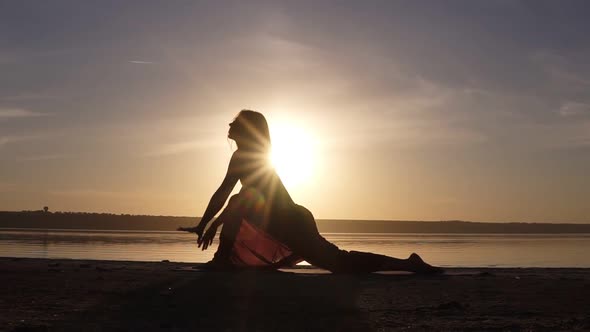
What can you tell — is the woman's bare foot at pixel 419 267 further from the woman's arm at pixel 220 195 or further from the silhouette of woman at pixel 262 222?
the woman's arm at pixel 220 195

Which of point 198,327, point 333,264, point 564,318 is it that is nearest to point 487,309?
point 564,318

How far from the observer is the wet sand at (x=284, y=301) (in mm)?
5066

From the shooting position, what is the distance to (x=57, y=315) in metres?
5.39

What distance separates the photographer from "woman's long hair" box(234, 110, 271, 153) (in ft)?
29.8

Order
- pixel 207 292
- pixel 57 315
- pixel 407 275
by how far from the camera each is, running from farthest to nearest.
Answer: pixel 407 275
pixel 207 292
pixel 57 315

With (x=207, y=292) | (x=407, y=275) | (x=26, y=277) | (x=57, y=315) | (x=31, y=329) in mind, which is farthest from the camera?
(x=407, y=275)

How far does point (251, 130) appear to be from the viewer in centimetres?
909

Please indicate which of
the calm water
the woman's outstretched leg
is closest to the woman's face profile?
the woman's outstretched leg

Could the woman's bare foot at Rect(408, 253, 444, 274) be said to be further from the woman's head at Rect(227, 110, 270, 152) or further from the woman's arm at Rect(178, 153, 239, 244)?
the woman's arm at Rect(178, 153, 239, 244)

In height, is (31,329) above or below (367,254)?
below

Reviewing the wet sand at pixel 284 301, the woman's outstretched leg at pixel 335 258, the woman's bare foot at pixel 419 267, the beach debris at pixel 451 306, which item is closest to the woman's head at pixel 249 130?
the woman's outstretched leg at pixel 335 258

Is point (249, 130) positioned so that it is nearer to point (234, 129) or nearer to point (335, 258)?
point (234, 129)

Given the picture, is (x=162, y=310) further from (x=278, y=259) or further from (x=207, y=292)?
(x=278, y=259)

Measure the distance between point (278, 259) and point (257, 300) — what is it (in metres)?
3.17
